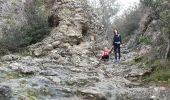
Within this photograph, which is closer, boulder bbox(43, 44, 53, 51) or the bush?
boulder bbox(43, 44, 53, 51)

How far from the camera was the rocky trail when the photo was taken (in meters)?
15.1

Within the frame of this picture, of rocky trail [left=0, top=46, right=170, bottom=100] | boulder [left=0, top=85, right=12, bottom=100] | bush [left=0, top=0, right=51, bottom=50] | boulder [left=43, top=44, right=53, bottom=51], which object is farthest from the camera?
bush [left=0, top=0, right=51, bottom=50]

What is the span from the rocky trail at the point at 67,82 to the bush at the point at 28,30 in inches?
140

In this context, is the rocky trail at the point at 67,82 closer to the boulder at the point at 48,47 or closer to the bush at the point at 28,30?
the boulder at the point at 48,47

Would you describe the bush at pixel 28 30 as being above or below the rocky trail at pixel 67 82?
above

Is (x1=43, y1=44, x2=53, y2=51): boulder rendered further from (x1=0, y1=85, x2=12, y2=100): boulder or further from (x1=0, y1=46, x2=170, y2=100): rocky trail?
(x1=0, y1=85, x2=12, y2=100): boulder

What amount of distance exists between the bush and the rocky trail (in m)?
3.55

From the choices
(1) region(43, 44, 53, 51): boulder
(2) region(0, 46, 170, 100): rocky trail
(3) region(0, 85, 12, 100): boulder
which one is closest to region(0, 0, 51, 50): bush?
(1) region(43, 44, 53, 51): boulder

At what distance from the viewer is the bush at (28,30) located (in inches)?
1014

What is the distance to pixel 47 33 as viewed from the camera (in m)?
27.2

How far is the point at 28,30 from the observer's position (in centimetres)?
2748

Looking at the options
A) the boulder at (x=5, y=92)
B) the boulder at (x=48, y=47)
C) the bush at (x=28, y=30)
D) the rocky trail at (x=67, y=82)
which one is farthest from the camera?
the bush at (x=28, y=30)

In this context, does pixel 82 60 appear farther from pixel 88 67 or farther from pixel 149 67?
pixel 149 67

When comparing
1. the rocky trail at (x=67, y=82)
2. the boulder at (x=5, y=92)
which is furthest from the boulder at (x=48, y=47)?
the boulder at (x=5, y=92)
